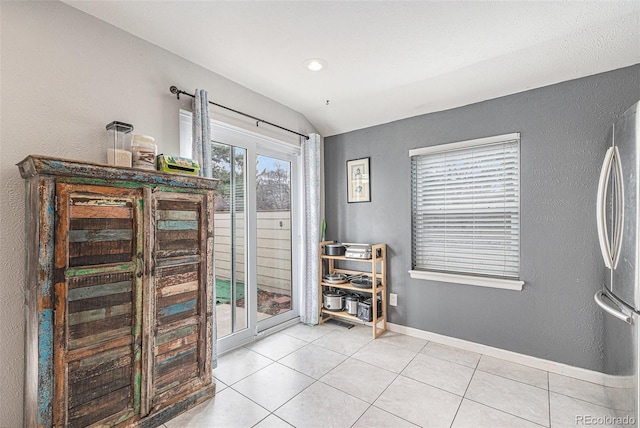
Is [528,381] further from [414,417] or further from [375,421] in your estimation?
[375,421]

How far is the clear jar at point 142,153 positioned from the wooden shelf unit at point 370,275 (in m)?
2.08

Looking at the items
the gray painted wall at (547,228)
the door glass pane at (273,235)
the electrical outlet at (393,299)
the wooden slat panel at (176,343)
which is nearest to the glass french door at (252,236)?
the door glass pane at (273,235)

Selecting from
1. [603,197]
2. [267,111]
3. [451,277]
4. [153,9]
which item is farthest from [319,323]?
[153,9]

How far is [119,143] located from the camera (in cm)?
189

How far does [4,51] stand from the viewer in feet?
4.97

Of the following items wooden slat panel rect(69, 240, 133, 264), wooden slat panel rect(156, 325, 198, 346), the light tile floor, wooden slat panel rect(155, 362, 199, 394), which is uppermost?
wooden slat panel rect(69, 240, 133, 264)

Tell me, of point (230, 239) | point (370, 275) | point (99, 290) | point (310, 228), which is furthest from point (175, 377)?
point (370, 275)

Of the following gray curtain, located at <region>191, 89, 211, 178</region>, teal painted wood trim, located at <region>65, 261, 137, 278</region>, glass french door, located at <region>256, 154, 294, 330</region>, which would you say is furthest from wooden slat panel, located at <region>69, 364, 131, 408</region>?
glass french door, located at <region>256, 154, 294, 330</region>

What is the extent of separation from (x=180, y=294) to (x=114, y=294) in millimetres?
372

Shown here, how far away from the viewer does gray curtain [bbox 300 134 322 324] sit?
3369 mm

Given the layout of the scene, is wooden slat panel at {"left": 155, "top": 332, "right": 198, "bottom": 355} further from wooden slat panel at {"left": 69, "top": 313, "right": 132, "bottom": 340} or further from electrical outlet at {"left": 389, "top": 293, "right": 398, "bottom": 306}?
electrical outlet at {"left": 389, "top": 293, "right": 398, "bottom": 306}

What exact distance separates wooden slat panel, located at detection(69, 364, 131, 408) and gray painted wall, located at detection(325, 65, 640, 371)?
2.51 meters

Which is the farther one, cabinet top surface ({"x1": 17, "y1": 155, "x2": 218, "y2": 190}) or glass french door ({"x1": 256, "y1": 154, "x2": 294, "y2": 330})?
glass french door ({"x1": 256, "y1": 154, "x2": 294, "y2": 330})

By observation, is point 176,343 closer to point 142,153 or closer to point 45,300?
point 45,300
